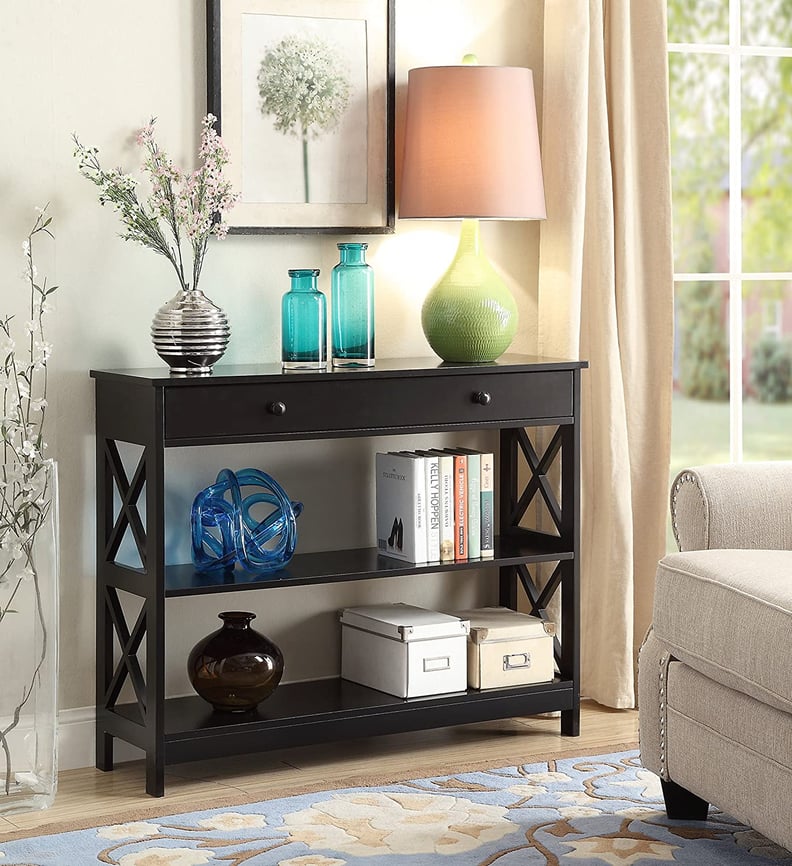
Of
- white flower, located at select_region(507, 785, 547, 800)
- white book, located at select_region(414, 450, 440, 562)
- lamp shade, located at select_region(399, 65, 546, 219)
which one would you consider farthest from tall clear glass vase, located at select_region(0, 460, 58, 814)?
lamp shade, located at select_region(399, 65, 546, 219)

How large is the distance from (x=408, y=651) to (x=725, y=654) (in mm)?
934

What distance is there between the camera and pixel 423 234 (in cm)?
343

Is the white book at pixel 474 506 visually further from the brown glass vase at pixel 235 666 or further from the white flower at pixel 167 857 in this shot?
the white flower at pixel 167 857

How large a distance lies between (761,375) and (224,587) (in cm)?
694

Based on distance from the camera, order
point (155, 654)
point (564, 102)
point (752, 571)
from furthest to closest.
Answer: point (564, 102), point (155, 654), point (752, 571)

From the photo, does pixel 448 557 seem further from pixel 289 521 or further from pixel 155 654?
pixel 155 654

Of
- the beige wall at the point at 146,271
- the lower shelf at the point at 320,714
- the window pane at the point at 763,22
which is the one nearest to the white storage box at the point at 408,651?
the lower shelf at the point at 320,714

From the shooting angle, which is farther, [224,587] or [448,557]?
[448,557]

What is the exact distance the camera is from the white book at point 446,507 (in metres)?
3.16

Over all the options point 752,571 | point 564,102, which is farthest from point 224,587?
point 564,102

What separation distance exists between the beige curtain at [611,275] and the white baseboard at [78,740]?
1234mm

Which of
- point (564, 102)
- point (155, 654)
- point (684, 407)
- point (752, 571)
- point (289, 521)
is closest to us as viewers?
point (752, 571)

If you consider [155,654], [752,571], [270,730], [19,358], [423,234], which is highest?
[423,234]

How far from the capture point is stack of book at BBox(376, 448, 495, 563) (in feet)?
10.3
